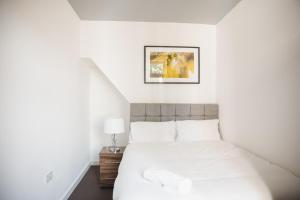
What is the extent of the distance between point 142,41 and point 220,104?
5.67 ft

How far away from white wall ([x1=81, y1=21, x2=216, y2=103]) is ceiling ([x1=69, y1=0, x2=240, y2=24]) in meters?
0.14

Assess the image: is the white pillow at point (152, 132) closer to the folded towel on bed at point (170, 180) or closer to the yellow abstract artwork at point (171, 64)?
the yellow abstract artwork at point (171, 64)

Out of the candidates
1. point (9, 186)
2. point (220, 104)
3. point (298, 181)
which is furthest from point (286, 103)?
point (9, 186)

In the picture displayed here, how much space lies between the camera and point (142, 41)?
3.12 meters

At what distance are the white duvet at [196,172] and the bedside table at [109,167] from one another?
0.45 meters

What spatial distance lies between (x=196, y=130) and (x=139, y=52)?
5.35ft

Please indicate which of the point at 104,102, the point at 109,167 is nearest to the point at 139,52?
the point at 104,102

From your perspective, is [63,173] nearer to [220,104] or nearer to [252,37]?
[220,104]

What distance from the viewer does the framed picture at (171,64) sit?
3117 millimetres

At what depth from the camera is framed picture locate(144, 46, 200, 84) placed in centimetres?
312

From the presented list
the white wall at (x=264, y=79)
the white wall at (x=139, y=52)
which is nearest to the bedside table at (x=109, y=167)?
the white wall at (x=139, y=52)

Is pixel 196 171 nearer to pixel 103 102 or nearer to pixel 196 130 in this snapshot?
pixel 196 130

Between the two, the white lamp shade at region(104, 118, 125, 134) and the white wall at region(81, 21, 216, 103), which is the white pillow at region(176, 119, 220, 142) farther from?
the white lamp shade at region(104, 118, 125, 134)

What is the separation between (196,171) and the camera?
5.28 feet
